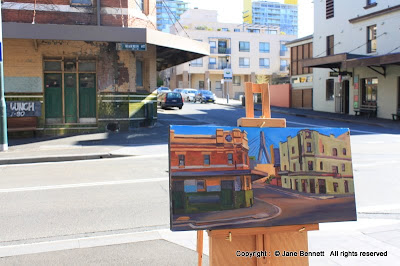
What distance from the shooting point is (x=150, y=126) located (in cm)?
2064

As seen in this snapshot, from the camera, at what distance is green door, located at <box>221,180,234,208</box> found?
3.21 m

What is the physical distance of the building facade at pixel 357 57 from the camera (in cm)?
2794

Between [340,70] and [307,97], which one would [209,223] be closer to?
[340,70]

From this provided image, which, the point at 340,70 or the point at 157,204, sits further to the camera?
the point at 340,70

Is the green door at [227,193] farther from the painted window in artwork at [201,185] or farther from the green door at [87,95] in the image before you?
the green door at [87,95]

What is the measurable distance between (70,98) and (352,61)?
18.6 meters

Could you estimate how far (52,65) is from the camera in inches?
727

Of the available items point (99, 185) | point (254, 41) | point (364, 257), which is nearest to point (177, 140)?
point (364, 257)

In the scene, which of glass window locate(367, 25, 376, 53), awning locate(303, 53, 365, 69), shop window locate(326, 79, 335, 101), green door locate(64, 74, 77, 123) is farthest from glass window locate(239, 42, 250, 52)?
green door locate(64, 74, 77, 123)

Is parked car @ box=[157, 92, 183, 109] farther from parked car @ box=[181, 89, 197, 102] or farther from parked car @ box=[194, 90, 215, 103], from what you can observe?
parked car @ box=[181, 89, 197, 102]

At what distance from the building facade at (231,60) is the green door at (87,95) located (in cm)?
4793

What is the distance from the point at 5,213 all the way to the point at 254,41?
219ft

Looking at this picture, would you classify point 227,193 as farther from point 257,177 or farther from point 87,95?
point 87,95

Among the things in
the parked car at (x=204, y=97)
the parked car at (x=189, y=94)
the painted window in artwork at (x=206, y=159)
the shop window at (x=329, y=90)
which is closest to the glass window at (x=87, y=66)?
the painted window in artwork at (x=206, y=159)
